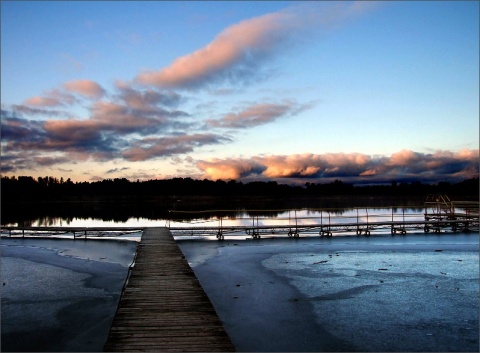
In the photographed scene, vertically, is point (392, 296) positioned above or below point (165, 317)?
below

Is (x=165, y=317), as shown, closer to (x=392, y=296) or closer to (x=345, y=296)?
(x=345, y=296)

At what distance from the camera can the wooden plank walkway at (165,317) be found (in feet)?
18.9

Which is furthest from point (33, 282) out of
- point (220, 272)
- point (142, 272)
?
point (220, 272)

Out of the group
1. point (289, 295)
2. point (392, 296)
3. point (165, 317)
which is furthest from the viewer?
point (289, 295)

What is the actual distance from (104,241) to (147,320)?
16391 mm

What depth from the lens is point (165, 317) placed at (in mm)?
6844

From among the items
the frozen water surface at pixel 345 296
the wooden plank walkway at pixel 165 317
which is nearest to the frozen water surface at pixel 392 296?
the frozen water surface at pixel 345 296

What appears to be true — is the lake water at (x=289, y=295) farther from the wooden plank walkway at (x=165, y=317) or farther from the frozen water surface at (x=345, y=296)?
the wooden plank walkway at (x=165, y=317)

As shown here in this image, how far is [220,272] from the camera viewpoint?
13.1m

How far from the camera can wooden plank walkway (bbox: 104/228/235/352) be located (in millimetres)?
5766

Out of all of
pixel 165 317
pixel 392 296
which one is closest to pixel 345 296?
pixel 392 296

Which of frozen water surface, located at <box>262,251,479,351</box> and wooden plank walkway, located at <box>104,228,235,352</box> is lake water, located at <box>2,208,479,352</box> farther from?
wooden plank walkway, located at <box>104,228,235,352</box>

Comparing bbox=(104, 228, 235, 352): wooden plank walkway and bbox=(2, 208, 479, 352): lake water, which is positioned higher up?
bbox=(104, 228, 235, 352): wooden plank walkway

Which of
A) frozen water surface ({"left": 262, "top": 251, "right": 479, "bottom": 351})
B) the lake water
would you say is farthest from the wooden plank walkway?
frozen water surface ({"left": 262, "top": 251, "right": 479, "bottom": 351})
